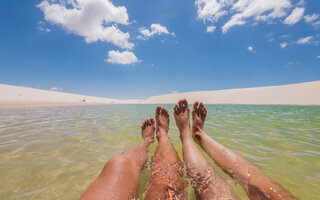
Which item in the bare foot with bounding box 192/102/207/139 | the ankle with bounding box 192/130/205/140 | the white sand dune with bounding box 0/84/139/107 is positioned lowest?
the ankle with bounding box 192/130/205/140

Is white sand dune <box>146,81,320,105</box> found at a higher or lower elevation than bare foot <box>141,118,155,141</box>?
higher

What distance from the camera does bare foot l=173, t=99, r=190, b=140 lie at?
2145mm

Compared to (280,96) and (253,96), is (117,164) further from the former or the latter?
(253,96)

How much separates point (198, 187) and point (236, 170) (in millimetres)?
458

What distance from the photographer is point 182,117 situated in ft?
7.98

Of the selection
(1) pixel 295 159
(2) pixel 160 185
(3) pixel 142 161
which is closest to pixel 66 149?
(3) pixel 142 161

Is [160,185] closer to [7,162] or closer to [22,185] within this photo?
[22,185]

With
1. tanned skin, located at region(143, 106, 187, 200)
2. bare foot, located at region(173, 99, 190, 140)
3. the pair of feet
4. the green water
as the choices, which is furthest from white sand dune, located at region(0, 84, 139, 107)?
tanned skin, located at region(143, 106, 187, 200)

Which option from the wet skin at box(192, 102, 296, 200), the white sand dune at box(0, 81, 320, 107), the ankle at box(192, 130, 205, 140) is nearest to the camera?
the wet skin at box(192, 102, 296, 200)

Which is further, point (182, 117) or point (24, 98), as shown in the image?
point (24, 98)

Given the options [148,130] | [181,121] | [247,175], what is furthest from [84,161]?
[247,175]

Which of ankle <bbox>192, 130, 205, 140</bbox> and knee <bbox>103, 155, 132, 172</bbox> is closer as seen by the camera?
knee <bbox>103, 155, 132, 172</bbox>

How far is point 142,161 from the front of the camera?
1366 mm

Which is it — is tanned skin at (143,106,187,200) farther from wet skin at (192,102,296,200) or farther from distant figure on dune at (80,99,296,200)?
wet skin at (192,102,296,200)
